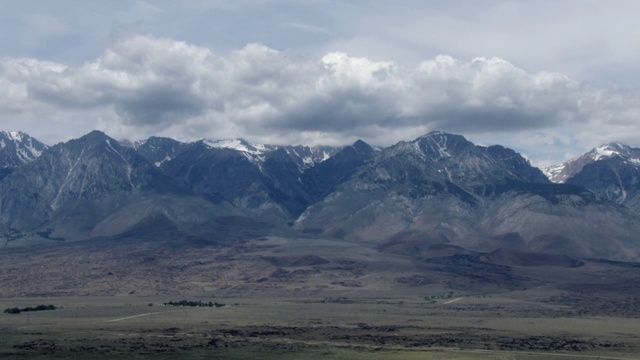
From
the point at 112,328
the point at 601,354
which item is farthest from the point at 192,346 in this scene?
the point at 601,354

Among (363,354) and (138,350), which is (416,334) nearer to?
(363,354)

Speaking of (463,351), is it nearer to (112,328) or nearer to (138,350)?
(138,350)

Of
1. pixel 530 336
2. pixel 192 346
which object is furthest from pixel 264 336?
pixel 530 336

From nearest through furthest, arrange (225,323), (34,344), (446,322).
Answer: (34,344) < (225,323) < (446,322)

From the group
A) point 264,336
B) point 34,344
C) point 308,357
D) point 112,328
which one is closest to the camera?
point 308,357

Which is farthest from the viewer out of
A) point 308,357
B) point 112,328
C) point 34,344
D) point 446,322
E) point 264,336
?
point 446,322

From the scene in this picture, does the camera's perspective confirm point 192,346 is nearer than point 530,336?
Yes

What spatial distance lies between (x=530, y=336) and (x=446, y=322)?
29593mm

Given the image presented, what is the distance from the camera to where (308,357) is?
12475 cm

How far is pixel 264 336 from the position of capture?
154 metres

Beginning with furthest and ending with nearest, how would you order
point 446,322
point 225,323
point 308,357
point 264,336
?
point 446,322, point 225,323, point 264,336, point 308,357

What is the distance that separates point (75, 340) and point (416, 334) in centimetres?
6084

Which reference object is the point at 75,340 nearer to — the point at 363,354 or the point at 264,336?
the point at 264,336

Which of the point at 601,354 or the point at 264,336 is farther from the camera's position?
the point at 264,336
